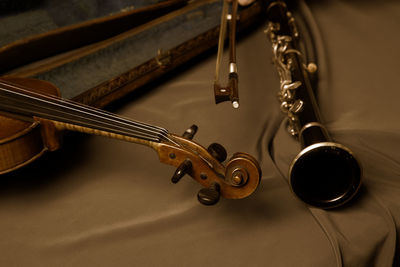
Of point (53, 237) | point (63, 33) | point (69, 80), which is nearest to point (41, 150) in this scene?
point (53, 237)

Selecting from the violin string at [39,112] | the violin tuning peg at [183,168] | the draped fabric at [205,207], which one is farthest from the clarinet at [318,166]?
the violin string at [39,112]

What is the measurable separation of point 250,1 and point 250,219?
1.00m

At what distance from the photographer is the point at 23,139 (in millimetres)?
755

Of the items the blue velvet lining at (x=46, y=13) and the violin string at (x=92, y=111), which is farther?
the blue velvet lining at (x=46, y=13)

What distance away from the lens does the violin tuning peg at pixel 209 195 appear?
26.0 inches

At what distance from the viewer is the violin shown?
0.70m

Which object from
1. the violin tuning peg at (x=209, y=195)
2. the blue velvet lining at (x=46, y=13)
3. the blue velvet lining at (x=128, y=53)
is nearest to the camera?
the violin tuning peg at (x=209, y=195)

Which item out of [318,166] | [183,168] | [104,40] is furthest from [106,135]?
[104,40]

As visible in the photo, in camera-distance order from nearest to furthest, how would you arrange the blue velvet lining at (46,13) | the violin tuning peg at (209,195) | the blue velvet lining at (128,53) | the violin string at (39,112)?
the violin tuning peg at (209,195) < the violin string at (39,112) < the blue velvet lining at (128,53) < the blue velvet lining at (46,13)

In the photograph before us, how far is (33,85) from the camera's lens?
0.91 meters

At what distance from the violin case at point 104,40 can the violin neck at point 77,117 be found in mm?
213

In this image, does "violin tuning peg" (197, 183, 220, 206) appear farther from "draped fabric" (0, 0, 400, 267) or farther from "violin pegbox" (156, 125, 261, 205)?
"draped fabric" (0, 0, 400, 267)

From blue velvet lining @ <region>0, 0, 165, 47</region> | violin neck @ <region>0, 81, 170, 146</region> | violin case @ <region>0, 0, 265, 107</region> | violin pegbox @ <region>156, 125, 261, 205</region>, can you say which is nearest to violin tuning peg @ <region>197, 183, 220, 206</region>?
violin pegbox @ <region>156, 125, 261, 205</region>

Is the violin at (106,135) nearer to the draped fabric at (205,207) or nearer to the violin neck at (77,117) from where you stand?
the violin neck at (77,117)
